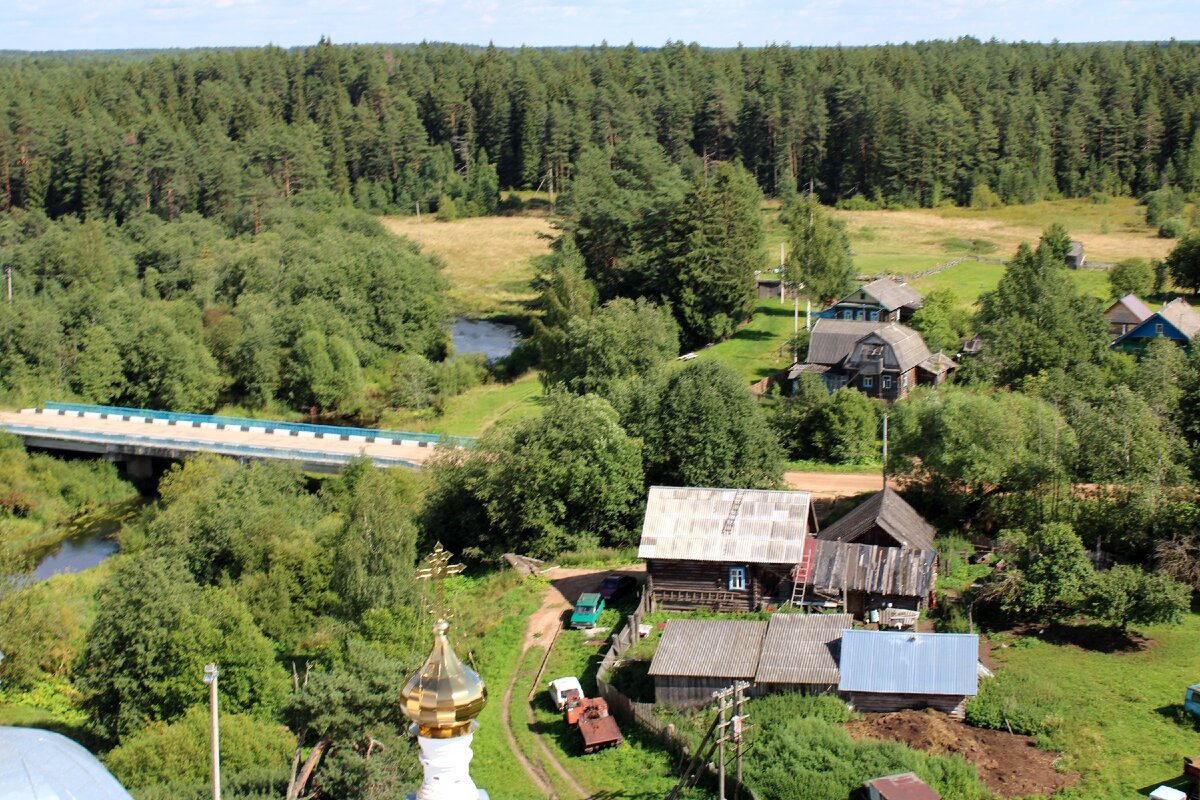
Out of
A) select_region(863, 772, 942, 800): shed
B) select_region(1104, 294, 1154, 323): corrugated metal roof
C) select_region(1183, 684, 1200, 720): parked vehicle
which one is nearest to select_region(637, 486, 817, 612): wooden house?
select_region(1183, 684, 1200, 720): parked vehicle

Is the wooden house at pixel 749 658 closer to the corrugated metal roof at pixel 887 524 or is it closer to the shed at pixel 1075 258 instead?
the corrugated metal roof at pixel 887 524

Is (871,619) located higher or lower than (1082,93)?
lower

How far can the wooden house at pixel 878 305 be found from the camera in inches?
2064

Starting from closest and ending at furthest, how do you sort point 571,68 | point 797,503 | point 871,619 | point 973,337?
point 871,619, point 797,503, point 973,337, point 571,68

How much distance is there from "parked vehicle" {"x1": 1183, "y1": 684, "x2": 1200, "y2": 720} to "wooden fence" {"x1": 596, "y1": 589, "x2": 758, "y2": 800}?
850cm

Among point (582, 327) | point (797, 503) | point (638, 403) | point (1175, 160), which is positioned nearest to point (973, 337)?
point (582, 327)

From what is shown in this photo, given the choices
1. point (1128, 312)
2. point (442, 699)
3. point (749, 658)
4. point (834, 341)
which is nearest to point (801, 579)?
point (749, 658)

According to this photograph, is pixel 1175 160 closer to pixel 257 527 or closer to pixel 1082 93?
pixel 1082 93

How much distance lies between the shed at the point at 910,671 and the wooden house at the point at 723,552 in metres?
4.20

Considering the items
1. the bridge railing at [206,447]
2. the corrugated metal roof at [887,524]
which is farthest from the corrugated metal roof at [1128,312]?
the bridge railing at [206,447]

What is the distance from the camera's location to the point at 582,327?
46750 millimetres

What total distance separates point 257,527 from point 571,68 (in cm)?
8294

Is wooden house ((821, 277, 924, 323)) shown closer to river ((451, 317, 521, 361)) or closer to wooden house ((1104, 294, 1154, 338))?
wooden house ((1104, 294, 1154, 338))

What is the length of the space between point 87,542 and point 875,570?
2495cm
